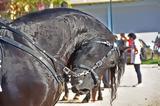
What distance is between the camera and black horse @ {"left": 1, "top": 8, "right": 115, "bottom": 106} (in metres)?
4.29

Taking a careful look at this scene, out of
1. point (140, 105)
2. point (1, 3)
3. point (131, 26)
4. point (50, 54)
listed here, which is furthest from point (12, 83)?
point (131, 26)

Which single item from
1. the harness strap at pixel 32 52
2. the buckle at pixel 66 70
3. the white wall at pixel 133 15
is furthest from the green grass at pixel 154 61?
the harness strap at pixel 32 52

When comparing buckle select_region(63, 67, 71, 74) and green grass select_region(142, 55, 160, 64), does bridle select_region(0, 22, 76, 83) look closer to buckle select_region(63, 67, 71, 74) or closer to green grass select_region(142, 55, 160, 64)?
buckle select_region(63, 67, 71, 74)

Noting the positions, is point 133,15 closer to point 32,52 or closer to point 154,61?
point 154,61

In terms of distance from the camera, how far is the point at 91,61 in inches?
175

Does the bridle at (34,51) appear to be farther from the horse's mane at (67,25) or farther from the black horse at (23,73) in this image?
the horse's mane at (67,25)

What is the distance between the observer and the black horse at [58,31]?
429cm

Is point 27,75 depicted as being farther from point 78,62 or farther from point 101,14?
point 101,14

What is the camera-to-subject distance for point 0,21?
4.22m

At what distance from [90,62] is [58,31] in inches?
14.2

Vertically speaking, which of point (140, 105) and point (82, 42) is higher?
point (82, 42)

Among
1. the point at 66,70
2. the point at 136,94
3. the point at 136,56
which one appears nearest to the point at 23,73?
the point at 66,70

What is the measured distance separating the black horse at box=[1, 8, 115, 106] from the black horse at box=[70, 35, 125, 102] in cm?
7

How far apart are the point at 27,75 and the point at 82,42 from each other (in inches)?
26.3
